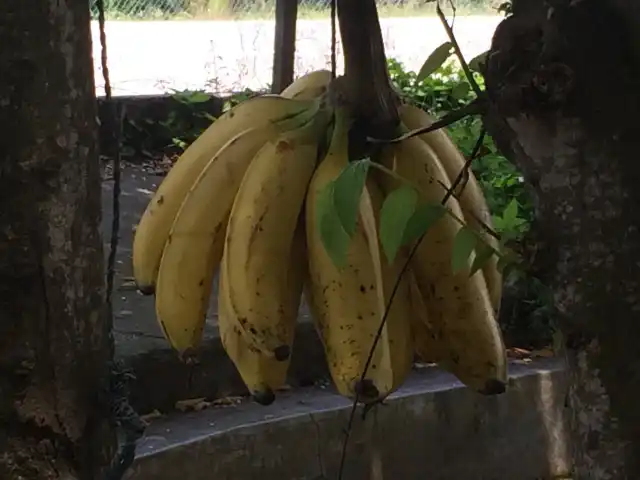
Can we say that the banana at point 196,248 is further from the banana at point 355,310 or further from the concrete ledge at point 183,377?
the concrete ledge at point 183,377

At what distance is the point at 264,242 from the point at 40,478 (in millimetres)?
310

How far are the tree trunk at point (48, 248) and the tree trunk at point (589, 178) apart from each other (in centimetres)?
45

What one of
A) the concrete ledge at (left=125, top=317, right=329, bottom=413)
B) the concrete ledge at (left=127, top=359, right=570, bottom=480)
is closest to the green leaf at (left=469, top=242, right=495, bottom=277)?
the concrete ledge at (left=127, top=359, right=570, bottom=480)

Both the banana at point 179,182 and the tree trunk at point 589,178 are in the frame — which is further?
the banana at point 179,182

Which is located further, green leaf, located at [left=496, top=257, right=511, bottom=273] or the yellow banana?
the yellow banana

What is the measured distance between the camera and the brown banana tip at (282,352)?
0.74m

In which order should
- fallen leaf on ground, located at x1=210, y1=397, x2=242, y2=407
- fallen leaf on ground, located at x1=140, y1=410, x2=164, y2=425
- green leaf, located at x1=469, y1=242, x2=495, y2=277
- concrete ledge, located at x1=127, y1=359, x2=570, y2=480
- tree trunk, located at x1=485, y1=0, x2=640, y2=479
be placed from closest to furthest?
1. tree trunk, located at x1=485, y1=0, x2=640, y2=479
2. green leaf, located at x1=469, y1=242, x2=495, y2=277
3. concrete ledge, located at x1=127, y1=359, x2=570, y2=480
4. fallen leaf on ground, located at x1=140, y1=410, x2=164, y2=425
5. fallen leaf on ground, located at x1=210, y1=397, x2=242, y2=407

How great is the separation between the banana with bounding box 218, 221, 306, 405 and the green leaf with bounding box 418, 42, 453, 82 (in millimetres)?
168

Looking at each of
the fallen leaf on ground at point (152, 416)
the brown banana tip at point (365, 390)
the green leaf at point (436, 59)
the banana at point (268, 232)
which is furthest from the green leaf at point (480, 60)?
the fallen leaf on ground at point (152, 416)

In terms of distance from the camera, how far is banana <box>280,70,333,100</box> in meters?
0.87

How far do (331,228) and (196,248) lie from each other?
7.3 inches

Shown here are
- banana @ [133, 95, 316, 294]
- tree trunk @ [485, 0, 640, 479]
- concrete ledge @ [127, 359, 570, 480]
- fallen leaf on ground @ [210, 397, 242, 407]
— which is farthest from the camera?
fallen leaf on ground @ [210, 397, 242, 407]

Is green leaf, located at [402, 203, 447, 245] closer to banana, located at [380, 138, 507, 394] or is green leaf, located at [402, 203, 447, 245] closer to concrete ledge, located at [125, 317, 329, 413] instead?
banana, located at [380, 138, 507, 394]

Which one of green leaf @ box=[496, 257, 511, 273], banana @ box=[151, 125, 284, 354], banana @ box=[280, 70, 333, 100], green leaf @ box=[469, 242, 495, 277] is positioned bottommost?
banana @ box=[151, 125, 284, 354]
